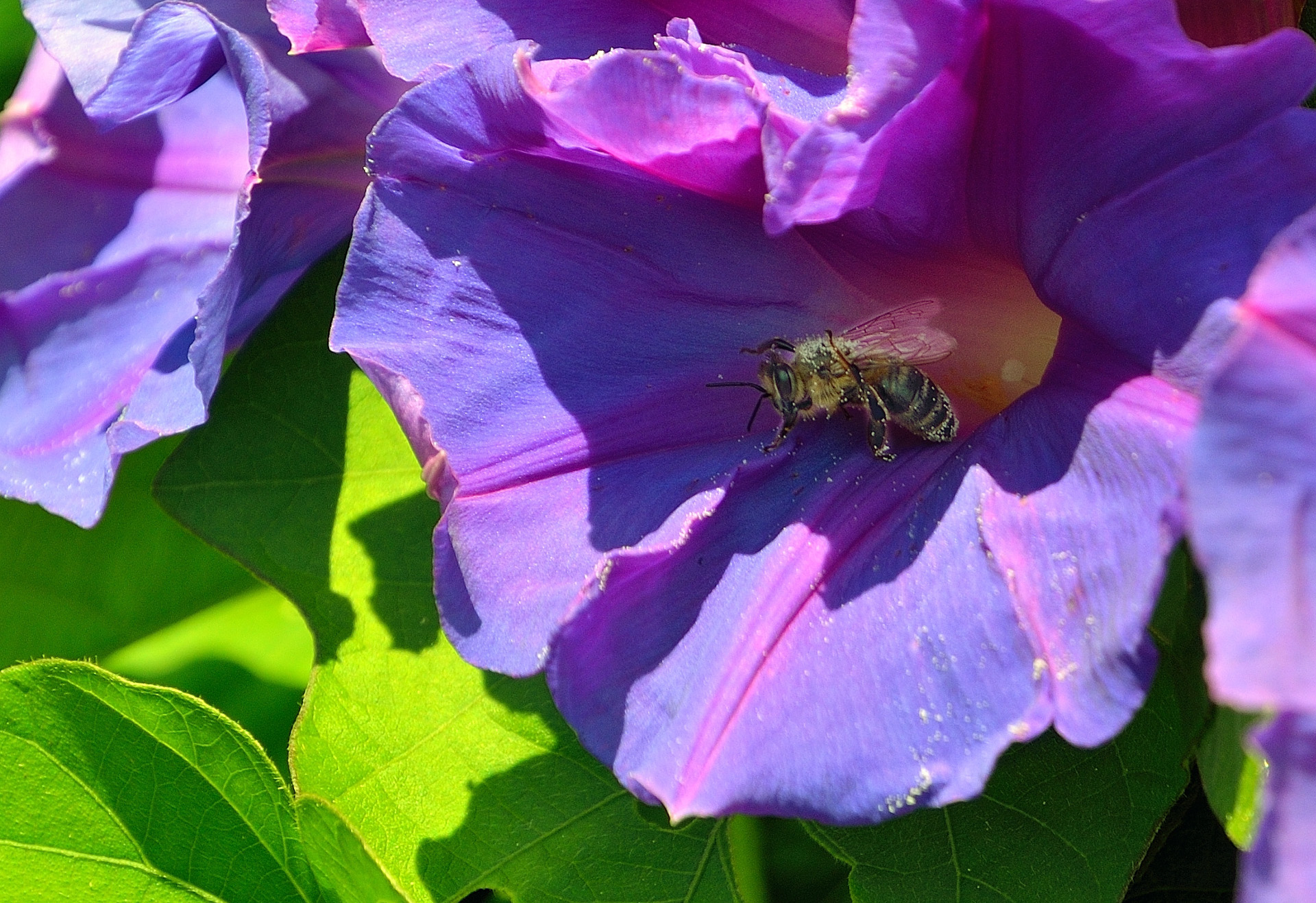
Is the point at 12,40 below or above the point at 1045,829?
above

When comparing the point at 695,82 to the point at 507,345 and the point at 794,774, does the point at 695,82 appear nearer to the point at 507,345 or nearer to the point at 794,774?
the point at 507,345

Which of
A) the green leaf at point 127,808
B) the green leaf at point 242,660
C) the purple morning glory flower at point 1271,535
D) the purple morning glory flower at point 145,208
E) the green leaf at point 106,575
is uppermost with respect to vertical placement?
the purple morning glory flower at point 1271,535

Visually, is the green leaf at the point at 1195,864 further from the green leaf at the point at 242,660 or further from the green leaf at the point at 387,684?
the green leaf at the point at 242,660

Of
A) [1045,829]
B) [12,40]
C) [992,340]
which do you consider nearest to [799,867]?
[1045,829]

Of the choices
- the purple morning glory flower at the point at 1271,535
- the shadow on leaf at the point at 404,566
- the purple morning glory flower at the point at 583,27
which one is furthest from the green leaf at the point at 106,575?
the purple morning glory flower at the point at 1271,535

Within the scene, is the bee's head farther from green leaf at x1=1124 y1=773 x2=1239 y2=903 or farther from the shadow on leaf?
green leaf at x1=1124 y1=773 x2=1239 y2=903

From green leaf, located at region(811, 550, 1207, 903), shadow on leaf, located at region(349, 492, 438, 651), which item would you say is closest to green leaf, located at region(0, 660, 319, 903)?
shadow on leaf, located at region(349, 492, 438, 651)

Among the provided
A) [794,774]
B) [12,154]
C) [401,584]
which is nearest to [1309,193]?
[794,774]

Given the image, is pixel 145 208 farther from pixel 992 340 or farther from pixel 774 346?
pixel 992 340
